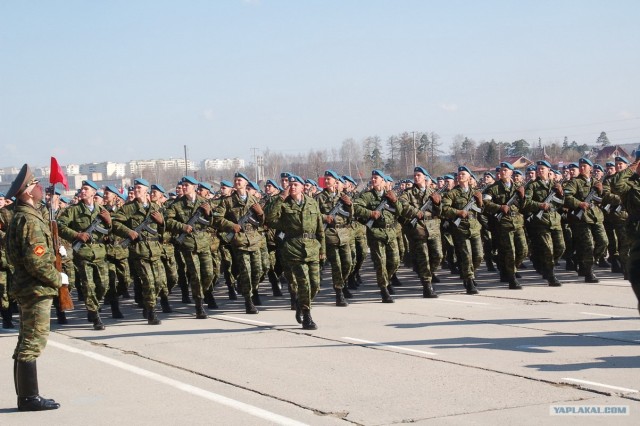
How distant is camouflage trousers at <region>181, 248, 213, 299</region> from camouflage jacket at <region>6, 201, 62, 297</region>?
535 centimetres

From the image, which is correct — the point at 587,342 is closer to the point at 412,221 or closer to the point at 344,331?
the point at 344,331

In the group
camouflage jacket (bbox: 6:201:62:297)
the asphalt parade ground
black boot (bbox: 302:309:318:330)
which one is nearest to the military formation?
black boot (bbox: 302:309:318:330)

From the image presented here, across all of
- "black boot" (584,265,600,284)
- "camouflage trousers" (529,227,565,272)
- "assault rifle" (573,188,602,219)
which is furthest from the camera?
"assault rifle" (573,188,602,219)

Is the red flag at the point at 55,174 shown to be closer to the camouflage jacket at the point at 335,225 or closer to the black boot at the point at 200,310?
the black boot at the point at 200,310

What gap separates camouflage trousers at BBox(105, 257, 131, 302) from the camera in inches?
523

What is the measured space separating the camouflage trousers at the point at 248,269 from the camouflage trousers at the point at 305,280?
1.90 m

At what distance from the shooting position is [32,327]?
294 inches

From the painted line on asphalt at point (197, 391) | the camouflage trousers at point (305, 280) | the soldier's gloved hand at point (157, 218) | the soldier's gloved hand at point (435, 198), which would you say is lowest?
the painted line on asphalt at point (197, 391)

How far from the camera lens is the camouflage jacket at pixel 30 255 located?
7.48 m

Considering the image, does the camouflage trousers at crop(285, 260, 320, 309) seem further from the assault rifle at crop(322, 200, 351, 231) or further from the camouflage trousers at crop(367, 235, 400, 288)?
the assault rifle at crop(322, 200, 351, 231)

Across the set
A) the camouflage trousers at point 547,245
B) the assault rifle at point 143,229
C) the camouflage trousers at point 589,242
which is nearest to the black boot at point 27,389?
the assault rifle at point 143,229

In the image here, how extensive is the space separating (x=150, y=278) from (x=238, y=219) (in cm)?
181

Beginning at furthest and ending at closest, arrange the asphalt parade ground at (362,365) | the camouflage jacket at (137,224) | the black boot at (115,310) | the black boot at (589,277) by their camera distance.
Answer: the black boot at (589,277), the black boot at (115,310), the camouflage jacket at (137,224), the asphalt parade ground at (362,365)

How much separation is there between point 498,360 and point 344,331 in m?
2.67
